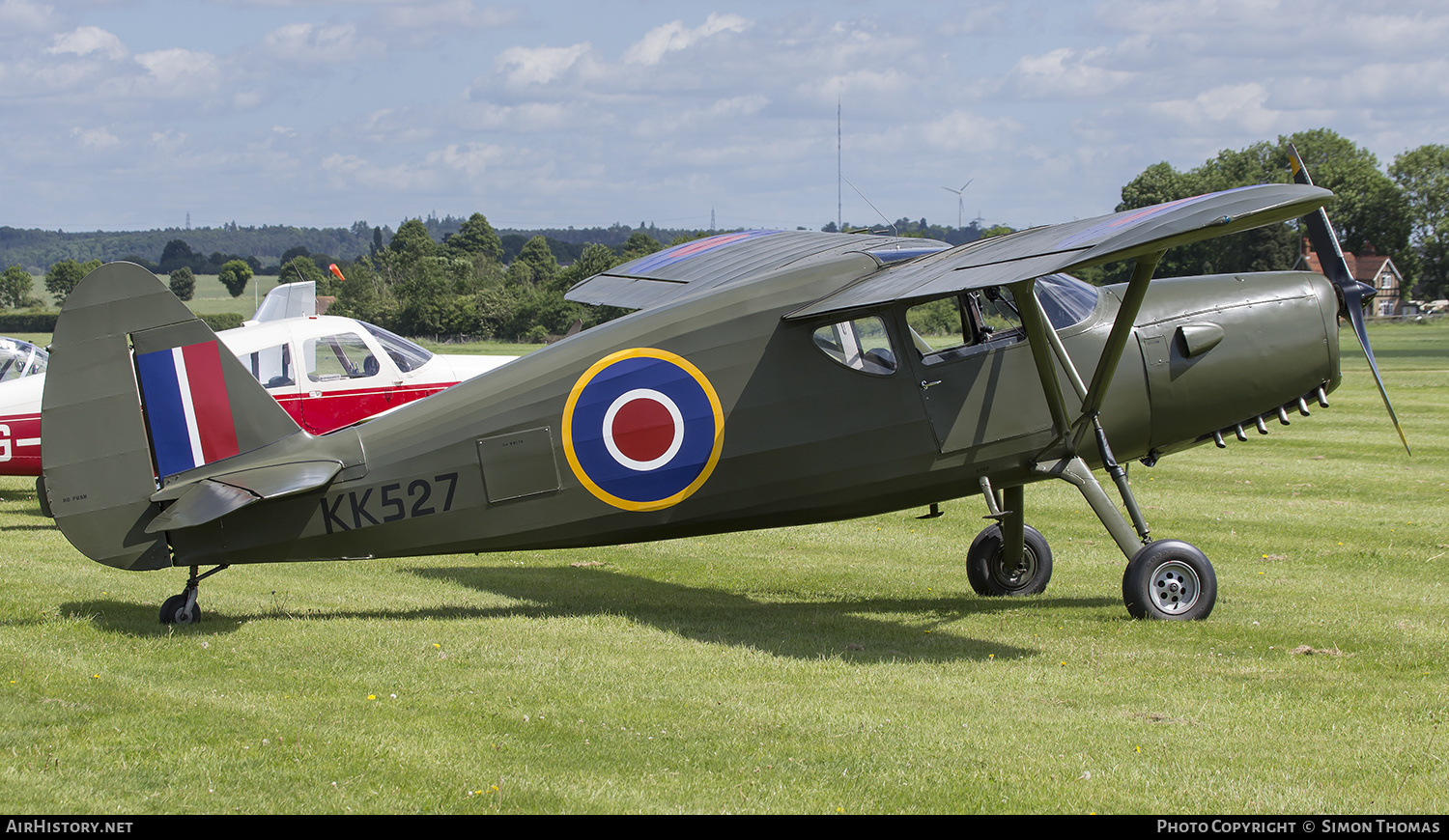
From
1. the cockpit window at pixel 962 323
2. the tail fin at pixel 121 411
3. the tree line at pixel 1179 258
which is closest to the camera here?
the tail fin at pixel 121 411

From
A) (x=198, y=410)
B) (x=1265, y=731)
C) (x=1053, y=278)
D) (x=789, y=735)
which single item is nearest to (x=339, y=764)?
(x=789, y=735)

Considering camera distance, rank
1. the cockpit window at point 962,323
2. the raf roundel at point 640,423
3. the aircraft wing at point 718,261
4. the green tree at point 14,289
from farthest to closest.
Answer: the green tree at point 14,289
the aircraft wing at point 718,261
the cockpit window at point 962,323
the raf roundel at point 640,423

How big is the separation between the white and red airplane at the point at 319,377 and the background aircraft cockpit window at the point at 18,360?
1.88ft

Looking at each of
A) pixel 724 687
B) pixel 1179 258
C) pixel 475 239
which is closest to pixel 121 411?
pixel 724 687

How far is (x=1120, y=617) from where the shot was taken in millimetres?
8336

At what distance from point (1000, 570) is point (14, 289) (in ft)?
439

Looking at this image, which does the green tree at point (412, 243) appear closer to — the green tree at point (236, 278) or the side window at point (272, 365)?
the green tree at point (236, 278)

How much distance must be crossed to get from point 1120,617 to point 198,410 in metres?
6.52

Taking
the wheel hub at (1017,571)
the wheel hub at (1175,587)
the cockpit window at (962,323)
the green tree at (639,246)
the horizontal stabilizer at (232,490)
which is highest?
the green tree at (639,246)

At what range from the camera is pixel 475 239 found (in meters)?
155

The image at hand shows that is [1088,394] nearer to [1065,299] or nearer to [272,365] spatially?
[1065,299]

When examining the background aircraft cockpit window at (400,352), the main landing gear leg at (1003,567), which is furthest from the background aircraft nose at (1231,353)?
the background aircraft cockpit window at (400,352)

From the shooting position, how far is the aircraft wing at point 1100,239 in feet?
20.5

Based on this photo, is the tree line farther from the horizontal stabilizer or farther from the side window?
the horizontal stabilizer
